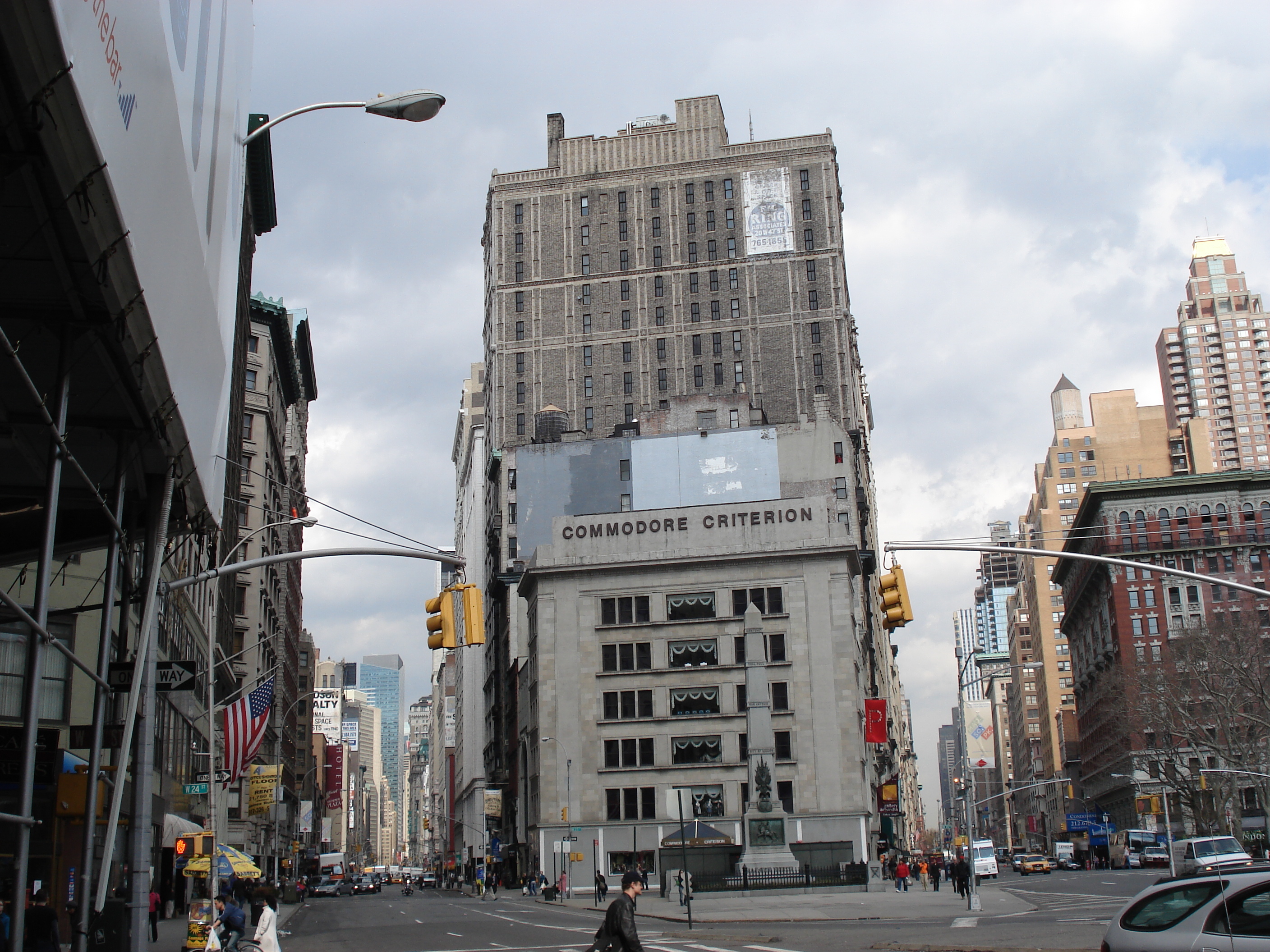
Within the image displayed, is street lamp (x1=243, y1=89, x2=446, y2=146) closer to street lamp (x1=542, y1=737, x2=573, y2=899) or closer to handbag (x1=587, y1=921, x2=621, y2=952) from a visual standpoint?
handbag (x1=587, y1=921, x2=621, y2=952)

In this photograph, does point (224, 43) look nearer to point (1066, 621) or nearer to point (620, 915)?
point (620, 915)

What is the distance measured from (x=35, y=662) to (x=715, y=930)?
26696mm

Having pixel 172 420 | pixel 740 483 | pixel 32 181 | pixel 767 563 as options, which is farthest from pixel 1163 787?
pixel 32 181

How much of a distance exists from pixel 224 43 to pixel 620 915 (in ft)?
40.9

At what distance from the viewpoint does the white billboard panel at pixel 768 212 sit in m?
126

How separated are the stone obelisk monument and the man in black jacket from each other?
1646 inches

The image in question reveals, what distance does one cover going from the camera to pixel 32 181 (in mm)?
9359

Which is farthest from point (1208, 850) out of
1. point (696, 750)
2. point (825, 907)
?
point (696, 750)

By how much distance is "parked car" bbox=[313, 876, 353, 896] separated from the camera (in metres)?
93.4

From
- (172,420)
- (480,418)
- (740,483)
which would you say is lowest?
(172,420)

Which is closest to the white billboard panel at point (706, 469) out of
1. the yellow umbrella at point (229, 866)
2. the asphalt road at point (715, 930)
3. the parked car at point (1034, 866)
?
the parked car at point (1034, 866)

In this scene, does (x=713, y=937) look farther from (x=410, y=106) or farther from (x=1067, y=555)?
(x=410, y=106)

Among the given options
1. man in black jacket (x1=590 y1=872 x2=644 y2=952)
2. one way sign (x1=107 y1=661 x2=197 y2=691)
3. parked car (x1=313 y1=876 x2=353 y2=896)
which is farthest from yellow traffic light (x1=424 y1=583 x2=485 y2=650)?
parked car (x1=313 y1=876 x2=353 y2=896)

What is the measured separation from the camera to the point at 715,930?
3450 cm
